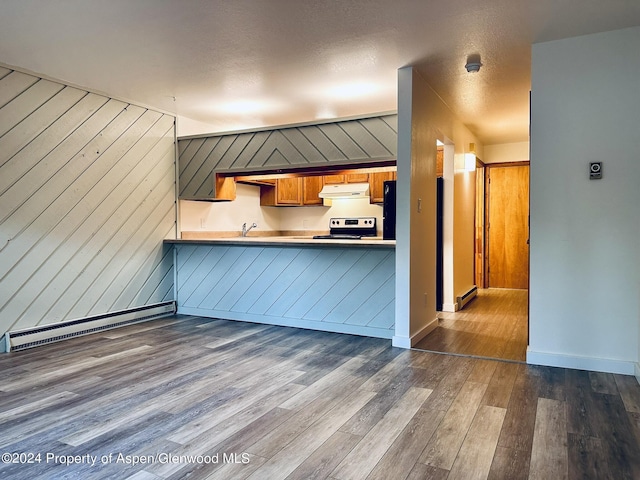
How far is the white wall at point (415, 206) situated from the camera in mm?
3693

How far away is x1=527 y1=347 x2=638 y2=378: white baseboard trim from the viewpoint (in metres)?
3.05

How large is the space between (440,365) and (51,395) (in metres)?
2.67

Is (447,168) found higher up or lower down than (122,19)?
lower down

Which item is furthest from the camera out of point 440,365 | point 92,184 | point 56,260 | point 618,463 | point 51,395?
point 92,184

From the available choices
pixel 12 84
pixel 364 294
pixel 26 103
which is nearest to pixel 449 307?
pixel 364 294

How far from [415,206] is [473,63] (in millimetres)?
1233

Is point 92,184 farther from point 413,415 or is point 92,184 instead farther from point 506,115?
point 506,115

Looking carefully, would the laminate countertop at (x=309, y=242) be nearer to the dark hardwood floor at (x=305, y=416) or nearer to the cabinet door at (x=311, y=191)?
the dark hardwood floor at (x=305, y=416)

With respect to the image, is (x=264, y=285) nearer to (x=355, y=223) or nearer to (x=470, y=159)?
(x=355, y=223)

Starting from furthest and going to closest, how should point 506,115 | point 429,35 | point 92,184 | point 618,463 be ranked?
point 506,115, point 92,184, point 429,35, point 618,463

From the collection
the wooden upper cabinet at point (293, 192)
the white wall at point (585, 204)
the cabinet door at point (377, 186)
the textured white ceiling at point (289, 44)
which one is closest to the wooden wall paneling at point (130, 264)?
the textured white ceiling at point (289, 44)

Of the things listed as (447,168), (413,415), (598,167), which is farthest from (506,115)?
(413,415)

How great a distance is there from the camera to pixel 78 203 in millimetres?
4156

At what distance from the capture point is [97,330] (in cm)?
438
